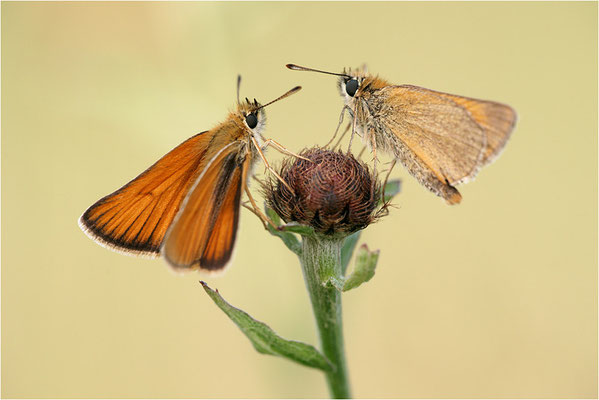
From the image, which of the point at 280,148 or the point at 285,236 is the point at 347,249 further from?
the point at 280,148

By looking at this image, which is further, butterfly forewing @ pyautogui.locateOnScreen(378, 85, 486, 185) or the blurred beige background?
the blurred beige background

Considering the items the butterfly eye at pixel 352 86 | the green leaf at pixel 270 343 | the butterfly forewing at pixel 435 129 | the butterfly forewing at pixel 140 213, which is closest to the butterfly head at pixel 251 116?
the butterfly forewing at pixel 140 213

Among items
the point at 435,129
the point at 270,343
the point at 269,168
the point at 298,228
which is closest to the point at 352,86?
the point at 435,129

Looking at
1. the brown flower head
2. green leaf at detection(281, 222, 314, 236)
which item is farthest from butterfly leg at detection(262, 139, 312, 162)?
green leaf at detection(281, 222, 314, 236)

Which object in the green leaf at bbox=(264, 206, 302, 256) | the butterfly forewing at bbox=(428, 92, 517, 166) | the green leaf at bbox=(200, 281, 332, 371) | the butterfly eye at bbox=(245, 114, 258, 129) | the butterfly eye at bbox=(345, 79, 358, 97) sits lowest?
the green leaf at bbox=(200, 281, 332, 371)

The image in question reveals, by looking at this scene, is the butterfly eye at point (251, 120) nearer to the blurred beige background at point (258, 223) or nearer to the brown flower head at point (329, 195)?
the brown flower head at point (329, 195)

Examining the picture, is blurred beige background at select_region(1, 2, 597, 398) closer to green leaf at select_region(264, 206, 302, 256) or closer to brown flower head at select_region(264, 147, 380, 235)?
green leaf at select_region(264, 206, 302, 256)

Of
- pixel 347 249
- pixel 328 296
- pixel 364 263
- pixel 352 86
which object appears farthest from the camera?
pixel 352 86
